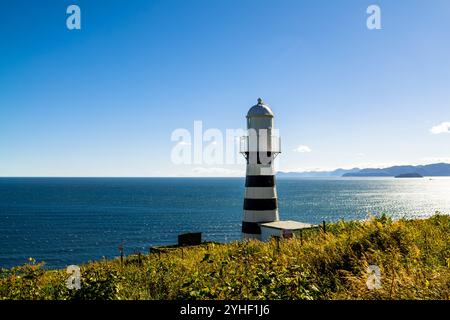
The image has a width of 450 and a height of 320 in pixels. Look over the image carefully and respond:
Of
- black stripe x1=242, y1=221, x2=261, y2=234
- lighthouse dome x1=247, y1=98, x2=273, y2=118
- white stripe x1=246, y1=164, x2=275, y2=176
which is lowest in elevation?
black stripe x1=242, y1=221, x2=261, y2=234

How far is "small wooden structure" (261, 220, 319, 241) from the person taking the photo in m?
19.2

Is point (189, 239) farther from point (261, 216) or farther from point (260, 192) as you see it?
point (260, 192)

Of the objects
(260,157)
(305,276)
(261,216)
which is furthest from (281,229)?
(305,276)

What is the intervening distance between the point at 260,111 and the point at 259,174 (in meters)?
3.69

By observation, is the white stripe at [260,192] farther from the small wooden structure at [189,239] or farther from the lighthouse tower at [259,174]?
the small wooden structure at [189,239]

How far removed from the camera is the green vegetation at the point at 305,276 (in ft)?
21.6

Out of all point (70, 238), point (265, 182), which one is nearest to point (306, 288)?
point (265, 182)

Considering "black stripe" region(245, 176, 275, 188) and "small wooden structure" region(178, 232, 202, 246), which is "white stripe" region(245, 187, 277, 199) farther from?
"small wooden structure" region(178, 232, 202, 246)

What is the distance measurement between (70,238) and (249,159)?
195 ft

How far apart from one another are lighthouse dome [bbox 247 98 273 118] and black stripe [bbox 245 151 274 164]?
2.23 metres

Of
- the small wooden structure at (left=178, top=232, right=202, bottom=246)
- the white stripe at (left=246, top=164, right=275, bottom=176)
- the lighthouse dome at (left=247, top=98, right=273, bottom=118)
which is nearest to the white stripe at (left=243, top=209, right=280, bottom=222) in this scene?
the white stripe at (left=246, top=164, right=275, bottom=176)

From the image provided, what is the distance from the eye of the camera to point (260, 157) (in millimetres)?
21312

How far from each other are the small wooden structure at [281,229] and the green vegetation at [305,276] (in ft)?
25.4

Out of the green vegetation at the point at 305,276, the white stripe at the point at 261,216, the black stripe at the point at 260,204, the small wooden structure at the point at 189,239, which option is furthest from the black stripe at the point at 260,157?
the green vegetation at the point at 305,276
